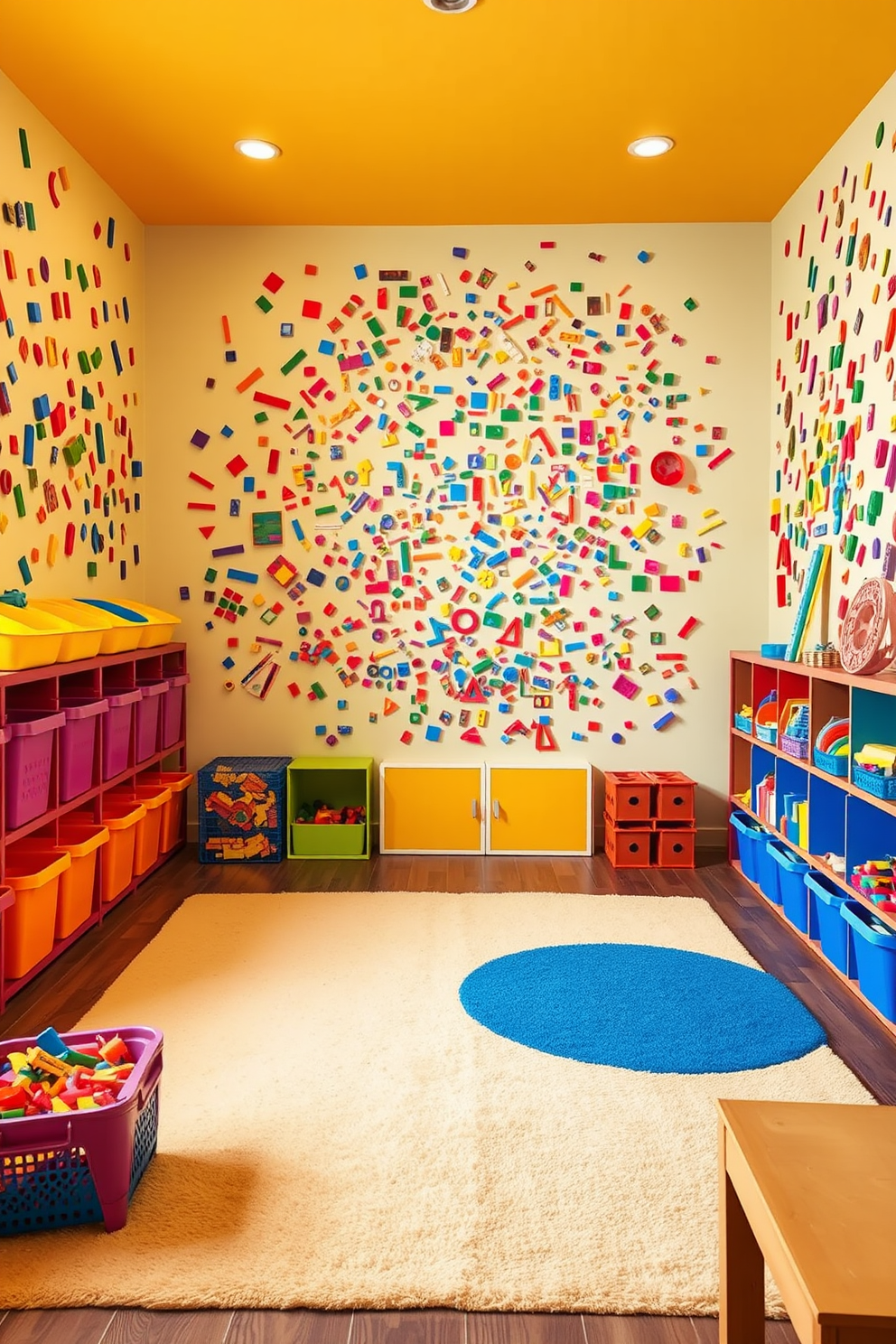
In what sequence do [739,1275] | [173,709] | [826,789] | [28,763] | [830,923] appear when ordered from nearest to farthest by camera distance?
[739,1275], [28,763], [830,923], [826,789], [173,709]

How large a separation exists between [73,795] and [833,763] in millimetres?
2463

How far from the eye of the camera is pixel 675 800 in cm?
439

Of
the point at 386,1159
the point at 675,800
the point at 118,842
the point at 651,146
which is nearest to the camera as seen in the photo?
the point at 386,1159

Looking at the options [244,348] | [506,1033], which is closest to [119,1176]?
[506,1033]

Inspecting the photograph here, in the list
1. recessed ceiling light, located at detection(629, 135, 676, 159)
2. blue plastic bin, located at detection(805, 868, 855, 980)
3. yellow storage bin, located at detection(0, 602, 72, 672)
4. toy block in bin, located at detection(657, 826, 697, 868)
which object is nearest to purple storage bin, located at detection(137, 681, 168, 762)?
yellow storage bin, located at detection(0, 602, 72, 672)

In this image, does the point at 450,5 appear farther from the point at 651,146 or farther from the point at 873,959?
the point at 873,959

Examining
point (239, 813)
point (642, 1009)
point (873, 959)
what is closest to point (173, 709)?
point (239, 813)

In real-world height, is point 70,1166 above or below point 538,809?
below

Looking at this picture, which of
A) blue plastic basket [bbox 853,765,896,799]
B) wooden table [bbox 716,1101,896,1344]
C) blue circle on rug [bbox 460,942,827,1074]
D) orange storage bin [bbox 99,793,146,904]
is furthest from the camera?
orange storage bin [bbox 99,793,146,904]

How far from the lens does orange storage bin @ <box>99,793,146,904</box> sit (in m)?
3.60

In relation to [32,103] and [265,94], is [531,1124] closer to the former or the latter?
[265,94]

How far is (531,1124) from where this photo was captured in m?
2.20

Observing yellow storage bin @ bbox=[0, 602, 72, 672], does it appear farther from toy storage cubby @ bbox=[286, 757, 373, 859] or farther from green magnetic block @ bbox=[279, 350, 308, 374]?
green magnetic block @ bbox=[279, 350, 308, 374]

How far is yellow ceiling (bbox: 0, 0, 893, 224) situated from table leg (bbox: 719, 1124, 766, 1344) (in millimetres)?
3084
